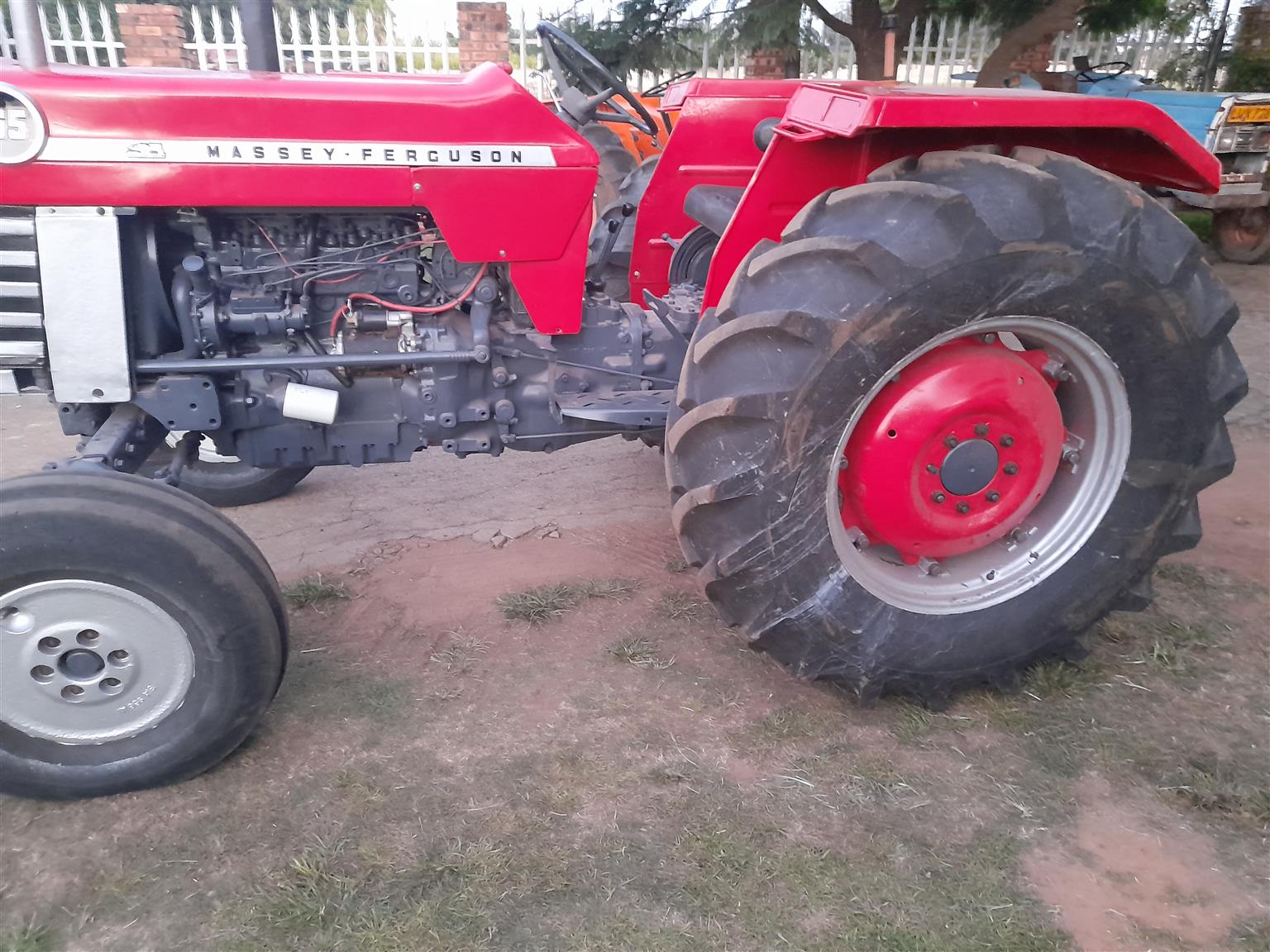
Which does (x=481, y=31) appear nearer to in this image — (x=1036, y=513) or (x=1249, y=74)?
(x=1036, y=513)

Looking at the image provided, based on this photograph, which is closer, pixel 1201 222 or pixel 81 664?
pixel 81 664

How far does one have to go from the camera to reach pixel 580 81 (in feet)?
9.91

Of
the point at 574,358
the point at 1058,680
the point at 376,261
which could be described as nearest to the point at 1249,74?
the point at 1058,680

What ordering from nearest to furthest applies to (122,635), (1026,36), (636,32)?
(122,635) < (1026,36) < (636,32)

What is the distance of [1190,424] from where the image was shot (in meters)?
2.16

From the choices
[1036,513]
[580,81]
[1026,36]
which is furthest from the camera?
[1026,36]

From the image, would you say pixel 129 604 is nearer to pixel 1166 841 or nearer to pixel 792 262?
pixel 792 262

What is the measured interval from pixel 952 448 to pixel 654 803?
1.03 m

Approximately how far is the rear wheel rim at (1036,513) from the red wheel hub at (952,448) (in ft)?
0.06

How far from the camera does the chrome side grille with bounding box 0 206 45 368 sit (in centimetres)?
200

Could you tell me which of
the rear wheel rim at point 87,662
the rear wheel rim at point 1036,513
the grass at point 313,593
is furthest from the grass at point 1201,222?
the rear wheel rim at point 87,662

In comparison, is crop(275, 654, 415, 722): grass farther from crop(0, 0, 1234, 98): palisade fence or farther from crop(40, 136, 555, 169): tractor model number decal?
crop(0, 0, 1234, 98): palisade fence

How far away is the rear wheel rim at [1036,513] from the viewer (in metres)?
2.13

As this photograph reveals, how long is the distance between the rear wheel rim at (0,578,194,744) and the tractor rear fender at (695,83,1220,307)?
1.44m
